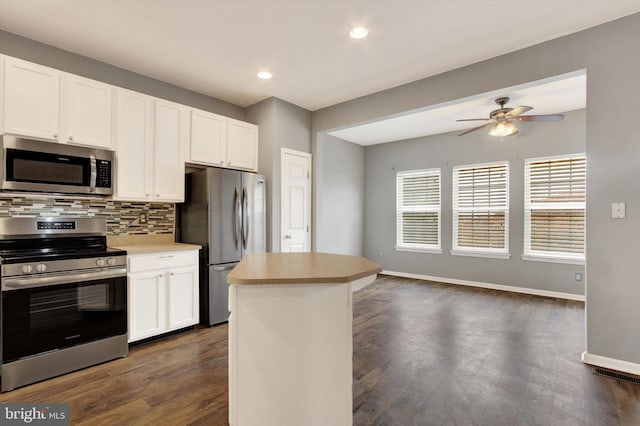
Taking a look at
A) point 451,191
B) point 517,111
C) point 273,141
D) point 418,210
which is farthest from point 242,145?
point 451,191

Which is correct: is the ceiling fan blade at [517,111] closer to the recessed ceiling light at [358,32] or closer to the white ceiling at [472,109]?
the white ceiling at [472,109]

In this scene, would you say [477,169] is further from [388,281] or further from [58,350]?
[58,350]

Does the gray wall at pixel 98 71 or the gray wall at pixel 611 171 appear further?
the gray wall at pixel 98 71

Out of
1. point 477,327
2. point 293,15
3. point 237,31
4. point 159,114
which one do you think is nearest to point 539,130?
point 477,327

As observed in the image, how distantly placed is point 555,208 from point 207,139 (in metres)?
5.29

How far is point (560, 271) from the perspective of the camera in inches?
190

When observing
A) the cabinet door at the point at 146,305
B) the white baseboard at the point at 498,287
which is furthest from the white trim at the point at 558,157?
the cabinet door at the point at 146,305

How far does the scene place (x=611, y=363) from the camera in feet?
8.30

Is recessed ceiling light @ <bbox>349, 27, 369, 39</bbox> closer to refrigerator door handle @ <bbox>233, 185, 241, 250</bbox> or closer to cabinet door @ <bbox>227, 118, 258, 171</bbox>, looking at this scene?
cabinet door @ <bbox>227, 118, 258, 171</bbox>

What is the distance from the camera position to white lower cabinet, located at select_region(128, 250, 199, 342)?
9.50 ft

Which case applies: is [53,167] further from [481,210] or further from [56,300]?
[481,210]

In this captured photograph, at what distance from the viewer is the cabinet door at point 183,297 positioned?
3166mm

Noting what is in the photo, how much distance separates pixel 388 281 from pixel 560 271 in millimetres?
2719

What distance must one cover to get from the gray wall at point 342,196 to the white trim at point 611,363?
3.79 metres
